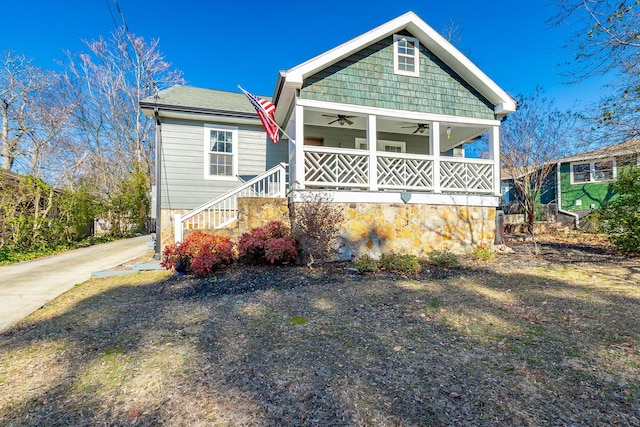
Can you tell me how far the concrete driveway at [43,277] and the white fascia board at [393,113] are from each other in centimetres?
628

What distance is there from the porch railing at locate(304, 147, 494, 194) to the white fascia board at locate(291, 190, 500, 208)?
161mm

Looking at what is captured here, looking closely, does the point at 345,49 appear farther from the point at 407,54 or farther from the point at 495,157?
the point at 495,157

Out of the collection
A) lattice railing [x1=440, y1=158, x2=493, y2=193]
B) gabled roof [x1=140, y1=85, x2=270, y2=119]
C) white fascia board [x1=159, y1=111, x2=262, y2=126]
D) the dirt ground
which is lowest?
the dirt ground

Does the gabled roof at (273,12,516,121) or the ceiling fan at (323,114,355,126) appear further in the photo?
the ceiling fan at (323,114,355,126)

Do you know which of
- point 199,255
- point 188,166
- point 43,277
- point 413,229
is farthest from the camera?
point 188,166

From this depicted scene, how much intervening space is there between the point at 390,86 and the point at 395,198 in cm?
301

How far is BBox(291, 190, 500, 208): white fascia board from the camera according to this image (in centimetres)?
686

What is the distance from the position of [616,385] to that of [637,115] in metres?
8.26

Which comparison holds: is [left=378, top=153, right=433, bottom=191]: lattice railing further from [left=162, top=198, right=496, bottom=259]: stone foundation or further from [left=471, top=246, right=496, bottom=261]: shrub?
[left=471, top=246, right=496, bottom=261]: shrub

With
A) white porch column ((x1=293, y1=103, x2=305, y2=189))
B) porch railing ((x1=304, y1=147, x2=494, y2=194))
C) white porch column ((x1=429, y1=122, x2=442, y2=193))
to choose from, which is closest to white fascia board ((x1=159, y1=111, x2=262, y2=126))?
white porch column ((x1=293, y1=103, x2=305, y2=189))

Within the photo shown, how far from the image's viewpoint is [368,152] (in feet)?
24.7

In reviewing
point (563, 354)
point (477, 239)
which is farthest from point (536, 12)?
point (563, 354)

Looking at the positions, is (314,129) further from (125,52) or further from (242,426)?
(125,52)

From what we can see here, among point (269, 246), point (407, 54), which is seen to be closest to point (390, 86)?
point (407, 54)
